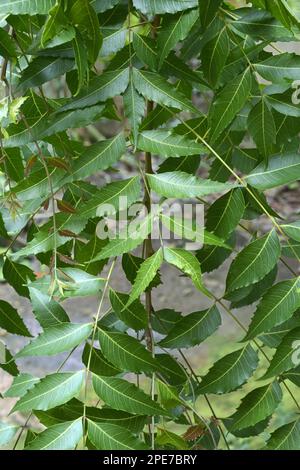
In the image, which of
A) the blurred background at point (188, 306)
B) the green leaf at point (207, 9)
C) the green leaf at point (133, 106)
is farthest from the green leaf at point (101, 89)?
the blurred background at point (188, 306)

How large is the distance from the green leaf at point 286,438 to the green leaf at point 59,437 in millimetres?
216

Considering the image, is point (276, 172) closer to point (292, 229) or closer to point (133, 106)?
point (292, 229)

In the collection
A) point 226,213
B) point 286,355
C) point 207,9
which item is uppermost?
point 207,9

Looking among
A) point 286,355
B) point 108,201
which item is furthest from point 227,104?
point 286,355

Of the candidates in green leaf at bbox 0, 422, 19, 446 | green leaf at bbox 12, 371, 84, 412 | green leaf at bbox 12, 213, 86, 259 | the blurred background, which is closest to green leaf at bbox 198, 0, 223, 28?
green leaf at bbox 12, 213, 86, 259

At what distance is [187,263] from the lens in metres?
0.70

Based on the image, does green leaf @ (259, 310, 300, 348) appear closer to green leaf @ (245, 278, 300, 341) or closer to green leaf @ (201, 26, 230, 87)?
green leaf @ (245, 278, 300, 341)

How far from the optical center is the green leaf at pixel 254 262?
2.48ft

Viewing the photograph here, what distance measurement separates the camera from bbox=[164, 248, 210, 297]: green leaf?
2.24 feet

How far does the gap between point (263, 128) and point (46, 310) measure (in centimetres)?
31

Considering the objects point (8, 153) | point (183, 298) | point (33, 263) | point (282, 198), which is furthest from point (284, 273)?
point (8, 153)

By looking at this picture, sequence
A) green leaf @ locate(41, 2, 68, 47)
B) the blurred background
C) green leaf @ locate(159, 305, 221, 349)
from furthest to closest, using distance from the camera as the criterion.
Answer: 1. the blurred background
2. green leaf @ locate(159, 305, 221, 349)
3. green leaf @ locate(41, 2, 68, 47)

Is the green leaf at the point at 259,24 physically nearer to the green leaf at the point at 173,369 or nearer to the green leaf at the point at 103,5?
the green leaf at the point at 103,5

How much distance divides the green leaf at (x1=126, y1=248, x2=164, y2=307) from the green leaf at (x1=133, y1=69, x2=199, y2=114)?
6.0 inches
